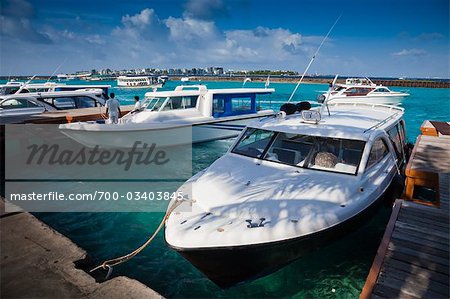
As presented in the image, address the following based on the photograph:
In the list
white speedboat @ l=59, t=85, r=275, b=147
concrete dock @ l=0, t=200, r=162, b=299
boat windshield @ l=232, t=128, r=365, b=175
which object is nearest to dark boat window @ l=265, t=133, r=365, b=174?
boat windshield @ l=232, t=128, r=365, b=175

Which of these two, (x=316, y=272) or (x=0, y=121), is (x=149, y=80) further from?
(x=316, y=272)

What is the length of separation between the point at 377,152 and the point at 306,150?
5.06ft

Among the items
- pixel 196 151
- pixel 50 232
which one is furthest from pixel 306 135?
pixel 196 151

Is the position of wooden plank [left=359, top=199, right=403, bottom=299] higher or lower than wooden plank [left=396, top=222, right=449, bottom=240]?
lower

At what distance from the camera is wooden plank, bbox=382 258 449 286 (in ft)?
11.2

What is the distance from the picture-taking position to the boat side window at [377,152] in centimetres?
590

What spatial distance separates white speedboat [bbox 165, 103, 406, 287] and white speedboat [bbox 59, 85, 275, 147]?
22.8ft

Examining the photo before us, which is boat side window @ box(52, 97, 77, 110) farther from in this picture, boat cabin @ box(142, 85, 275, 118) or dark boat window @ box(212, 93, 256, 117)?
dark boat window @ box(212, 93, 256, 117)

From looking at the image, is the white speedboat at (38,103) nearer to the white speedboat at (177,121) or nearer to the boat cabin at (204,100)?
the white speedboat at (177,121)

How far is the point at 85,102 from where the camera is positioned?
17844mm

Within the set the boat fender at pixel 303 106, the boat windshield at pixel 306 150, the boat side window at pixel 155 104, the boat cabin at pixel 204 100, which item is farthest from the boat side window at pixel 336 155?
the boat side window at pixel 155 104

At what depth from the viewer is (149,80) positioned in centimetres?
8644

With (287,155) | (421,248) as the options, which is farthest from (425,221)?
(287,155)

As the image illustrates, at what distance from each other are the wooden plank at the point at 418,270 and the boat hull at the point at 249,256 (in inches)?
38.1
